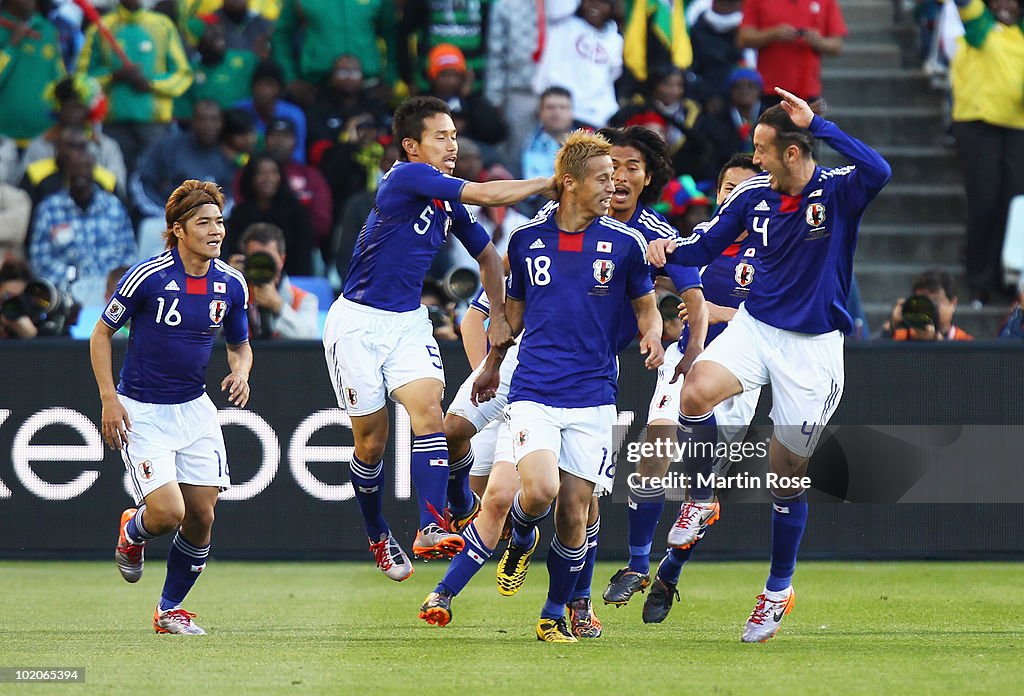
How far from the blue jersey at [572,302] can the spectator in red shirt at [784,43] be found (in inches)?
326

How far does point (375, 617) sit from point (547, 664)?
2.33 meters

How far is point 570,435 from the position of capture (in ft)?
26.9

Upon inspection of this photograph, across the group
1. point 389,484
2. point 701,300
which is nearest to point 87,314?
point 389,484

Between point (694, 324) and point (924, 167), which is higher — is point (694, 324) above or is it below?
above

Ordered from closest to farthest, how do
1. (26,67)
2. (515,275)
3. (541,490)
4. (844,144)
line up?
1. (541,490)
2. (515,275)
3. (844,144)
4. (26,67)

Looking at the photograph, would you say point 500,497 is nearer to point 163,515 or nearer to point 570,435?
point 570,435

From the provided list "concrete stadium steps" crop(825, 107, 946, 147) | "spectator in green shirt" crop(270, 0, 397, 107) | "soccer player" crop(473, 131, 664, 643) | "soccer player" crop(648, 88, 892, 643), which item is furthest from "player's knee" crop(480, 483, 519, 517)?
"concrete stadium steps" crop(825, 107, 946, 147)

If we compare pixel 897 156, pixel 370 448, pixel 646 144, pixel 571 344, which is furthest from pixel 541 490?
pixel 897 156

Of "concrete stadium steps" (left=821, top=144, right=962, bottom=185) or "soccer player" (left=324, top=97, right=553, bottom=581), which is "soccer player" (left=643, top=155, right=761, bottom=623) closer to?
"soccer player" (left=324, top=97, right=553, bottom=581)

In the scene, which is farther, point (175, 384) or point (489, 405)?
point (489, 405)

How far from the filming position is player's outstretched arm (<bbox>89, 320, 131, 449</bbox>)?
8828 mm

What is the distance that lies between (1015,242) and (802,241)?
7.44 m

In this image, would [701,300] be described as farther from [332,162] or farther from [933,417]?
[332,162]

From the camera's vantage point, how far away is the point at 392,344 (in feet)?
30.8
